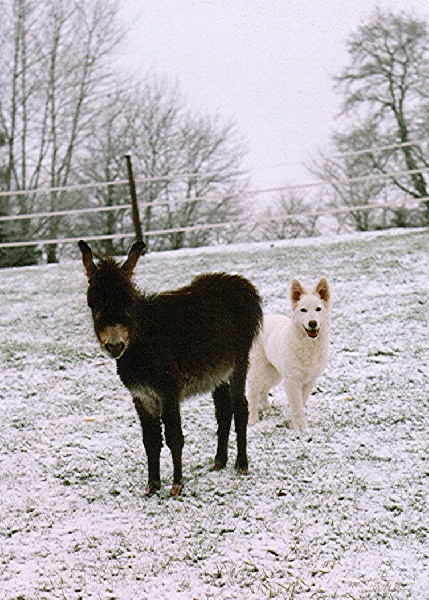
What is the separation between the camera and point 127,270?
13.0 ft

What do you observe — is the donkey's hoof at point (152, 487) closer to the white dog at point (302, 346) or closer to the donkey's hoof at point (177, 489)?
the donkey's hoof at point (177, 489)

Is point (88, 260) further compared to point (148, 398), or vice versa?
point (148, 398)

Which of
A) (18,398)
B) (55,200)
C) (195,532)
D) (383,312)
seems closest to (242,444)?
(195,532)

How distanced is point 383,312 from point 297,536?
209 inches

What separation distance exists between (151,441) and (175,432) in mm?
226

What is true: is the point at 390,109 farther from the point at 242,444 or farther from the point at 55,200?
the point at 242,444

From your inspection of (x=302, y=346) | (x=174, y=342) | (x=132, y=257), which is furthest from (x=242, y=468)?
(x=132, y=257)

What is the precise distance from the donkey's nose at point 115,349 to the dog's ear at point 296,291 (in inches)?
82.3

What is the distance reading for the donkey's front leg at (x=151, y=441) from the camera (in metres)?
4.18

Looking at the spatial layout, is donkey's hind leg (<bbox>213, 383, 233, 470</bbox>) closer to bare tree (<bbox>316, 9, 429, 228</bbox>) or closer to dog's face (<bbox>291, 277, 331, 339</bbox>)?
dog's face (<bbox>291, 277, 331, 339</bbox>)

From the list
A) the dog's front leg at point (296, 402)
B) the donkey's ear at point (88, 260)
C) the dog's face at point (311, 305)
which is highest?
the donkey's ear at point (88, 260)

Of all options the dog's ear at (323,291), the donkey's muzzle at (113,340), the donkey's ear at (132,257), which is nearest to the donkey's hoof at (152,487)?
the donkey's muzzle at (113,340)

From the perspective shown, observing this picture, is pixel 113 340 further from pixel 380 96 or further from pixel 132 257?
pixel 380 96

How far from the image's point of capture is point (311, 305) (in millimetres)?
5273
